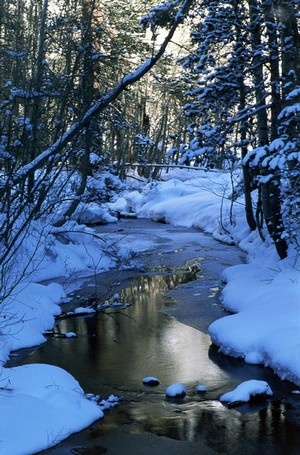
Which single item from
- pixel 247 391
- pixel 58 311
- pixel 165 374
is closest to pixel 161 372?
pixel 165 374

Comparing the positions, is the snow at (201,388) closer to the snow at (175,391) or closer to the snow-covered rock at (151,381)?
the snow at (175,391)

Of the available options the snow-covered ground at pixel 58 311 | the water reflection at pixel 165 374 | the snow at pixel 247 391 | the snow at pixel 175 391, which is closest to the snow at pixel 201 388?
the water reflection at pixel 165 374

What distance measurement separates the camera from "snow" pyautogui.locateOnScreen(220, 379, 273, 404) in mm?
6937

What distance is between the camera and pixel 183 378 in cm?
771

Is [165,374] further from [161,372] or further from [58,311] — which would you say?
[58,311]

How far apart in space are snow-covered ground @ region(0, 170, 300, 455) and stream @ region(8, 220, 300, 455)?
0.21m

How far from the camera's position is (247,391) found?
276 inches

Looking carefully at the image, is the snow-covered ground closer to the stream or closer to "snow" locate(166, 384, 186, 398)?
the stream

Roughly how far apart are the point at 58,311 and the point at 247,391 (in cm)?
512

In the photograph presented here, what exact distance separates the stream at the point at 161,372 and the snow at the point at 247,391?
0.14m

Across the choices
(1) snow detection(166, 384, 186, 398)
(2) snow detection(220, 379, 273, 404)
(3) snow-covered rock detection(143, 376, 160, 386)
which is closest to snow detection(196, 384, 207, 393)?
(1) snow detection(166, 384, 186, 398)

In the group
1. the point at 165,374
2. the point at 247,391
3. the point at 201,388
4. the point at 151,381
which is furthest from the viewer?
the point at 165,374

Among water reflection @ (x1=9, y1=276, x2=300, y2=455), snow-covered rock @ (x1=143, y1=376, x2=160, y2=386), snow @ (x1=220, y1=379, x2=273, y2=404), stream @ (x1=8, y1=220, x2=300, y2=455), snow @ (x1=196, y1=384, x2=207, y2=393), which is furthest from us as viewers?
snow-covered rock @ (x1=143, y1=376, x2=160, y2=386)

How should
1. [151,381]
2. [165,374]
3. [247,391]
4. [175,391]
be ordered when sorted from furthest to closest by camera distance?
[165,374]
[151,381]
[175,391]
[247,391]
